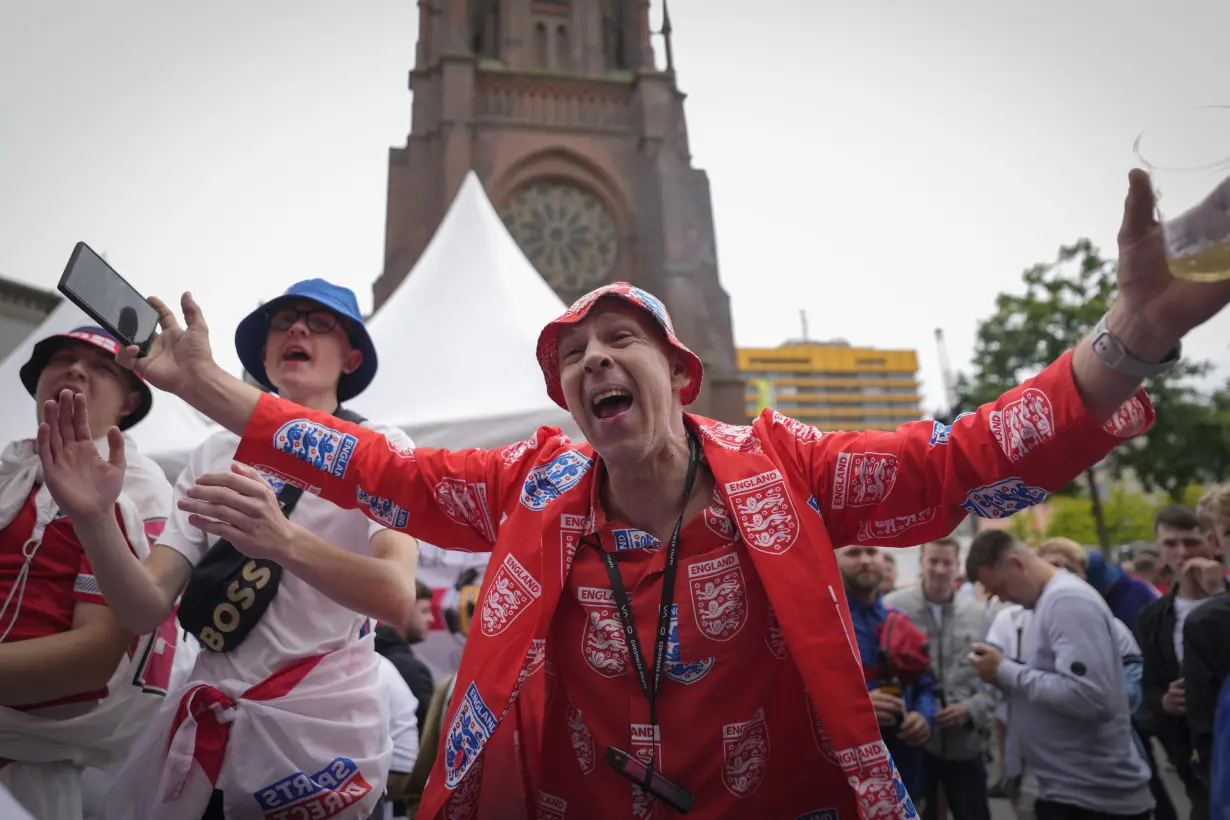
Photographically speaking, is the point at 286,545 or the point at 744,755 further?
the point at 286,545

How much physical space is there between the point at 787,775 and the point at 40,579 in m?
2.09

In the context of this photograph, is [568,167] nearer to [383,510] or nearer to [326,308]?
[326,308]

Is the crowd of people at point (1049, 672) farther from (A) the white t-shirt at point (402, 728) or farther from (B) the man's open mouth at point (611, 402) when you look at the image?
(B) the man's open mouth at point (611, 402)

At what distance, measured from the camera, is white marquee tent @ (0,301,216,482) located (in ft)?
18.5

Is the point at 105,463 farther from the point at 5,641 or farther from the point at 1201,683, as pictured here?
the point at 1201,683

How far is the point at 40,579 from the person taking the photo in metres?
2.13

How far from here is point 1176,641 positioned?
432 cm

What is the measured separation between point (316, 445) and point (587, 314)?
76 centimetres

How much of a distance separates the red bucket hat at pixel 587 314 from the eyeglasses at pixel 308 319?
809 millimetres

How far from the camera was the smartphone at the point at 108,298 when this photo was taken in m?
1.66

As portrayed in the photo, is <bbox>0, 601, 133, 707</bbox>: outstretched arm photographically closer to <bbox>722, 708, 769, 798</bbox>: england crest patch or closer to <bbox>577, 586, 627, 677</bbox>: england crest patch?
<bbox>577, 586, 627, 677</bbox>: england crest patch

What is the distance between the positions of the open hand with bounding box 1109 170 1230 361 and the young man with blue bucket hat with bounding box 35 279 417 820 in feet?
5.40

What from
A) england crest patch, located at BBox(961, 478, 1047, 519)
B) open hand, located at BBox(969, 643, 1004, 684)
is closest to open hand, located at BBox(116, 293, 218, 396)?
england crest patch, located at BBox(961, 478, 1047, 519)

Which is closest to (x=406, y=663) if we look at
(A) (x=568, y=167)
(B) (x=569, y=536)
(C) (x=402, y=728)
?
(C) (x=402, y=728)
